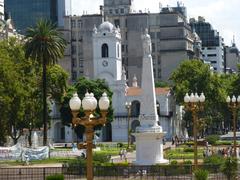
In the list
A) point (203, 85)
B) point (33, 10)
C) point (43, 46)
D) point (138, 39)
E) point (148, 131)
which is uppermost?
point (33, 10)

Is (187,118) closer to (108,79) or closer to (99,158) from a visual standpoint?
(108,79)

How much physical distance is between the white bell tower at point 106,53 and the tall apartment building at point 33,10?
204ft

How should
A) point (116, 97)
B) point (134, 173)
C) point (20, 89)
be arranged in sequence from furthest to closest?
point (116, 97), point (20, 89), point (134, 173)

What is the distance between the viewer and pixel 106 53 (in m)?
123

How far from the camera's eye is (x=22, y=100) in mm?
76250

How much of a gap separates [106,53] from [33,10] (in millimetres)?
65588

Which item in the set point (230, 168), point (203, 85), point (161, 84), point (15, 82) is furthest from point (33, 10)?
point (230, 168)

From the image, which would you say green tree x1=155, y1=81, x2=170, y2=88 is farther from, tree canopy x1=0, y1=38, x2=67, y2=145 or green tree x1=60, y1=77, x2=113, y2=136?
tree canopy x1=0, y1=38, x2=67, y2=145

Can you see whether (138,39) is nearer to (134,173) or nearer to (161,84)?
(161,84)

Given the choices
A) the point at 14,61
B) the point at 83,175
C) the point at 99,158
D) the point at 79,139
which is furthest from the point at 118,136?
the point at 83,175

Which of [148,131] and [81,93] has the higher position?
[81,93]

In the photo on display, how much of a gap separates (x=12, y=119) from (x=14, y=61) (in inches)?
374

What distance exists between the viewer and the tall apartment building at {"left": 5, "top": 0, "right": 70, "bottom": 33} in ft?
603

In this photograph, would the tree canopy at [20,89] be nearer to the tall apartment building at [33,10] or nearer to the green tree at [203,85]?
the green tree at [203,85]
